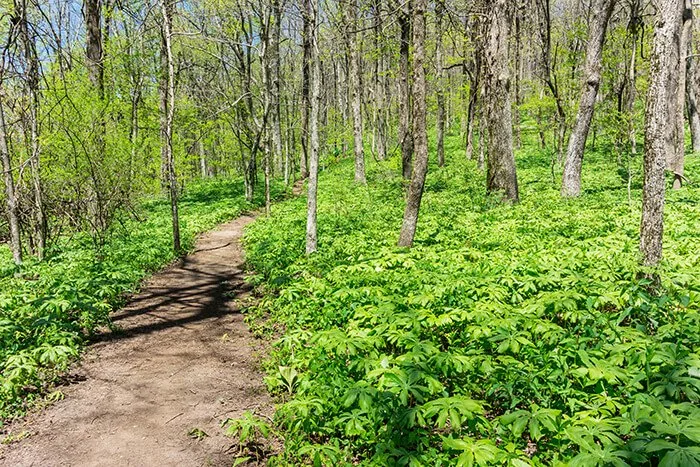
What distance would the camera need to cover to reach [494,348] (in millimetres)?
4234

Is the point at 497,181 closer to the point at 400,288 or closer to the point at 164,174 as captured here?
the point at 400,288

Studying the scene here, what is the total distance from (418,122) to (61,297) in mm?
6829

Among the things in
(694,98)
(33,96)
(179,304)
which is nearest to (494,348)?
(179,304)

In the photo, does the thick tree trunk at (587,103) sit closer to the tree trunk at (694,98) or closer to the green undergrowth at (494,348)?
the green undergrowth at (494,348)

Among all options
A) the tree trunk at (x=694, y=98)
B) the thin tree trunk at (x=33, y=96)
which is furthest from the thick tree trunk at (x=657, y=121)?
the tree trunk at (x=694, y=98)

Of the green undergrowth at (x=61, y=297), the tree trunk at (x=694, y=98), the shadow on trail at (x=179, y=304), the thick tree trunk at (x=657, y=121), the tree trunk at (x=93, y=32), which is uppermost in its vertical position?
the tree trunk at (x=93, y=32)

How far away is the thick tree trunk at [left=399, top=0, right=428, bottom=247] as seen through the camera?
791 cm

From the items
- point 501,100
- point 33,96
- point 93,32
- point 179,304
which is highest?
point 93,32

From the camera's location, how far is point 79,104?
12.0 metres

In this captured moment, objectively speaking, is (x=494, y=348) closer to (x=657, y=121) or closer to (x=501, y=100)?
(x=657, y=121)

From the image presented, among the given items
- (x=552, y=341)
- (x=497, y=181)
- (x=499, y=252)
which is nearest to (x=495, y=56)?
(x=497, y=181)

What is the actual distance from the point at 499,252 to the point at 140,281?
7.61m

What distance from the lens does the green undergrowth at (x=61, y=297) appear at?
496 cm

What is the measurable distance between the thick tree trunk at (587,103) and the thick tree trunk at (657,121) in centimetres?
828
